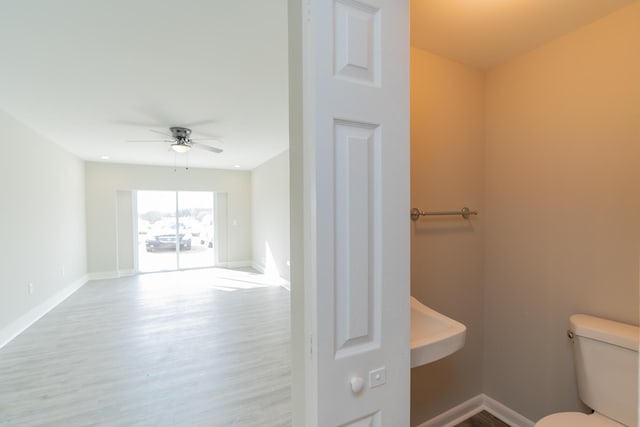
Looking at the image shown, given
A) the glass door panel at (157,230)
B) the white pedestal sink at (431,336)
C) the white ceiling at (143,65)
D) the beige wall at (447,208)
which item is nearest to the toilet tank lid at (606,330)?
the beige wall at (447,208)

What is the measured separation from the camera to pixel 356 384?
2.76 feet

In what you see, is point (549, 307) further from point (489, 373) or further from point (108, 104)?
point (108, 104)

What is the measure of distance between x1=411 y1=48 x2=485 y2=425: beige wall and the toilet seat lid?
1.82ft

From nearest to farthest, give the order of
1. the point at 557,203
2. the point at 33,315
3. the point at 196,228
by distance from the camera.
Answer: the point at 557,203, the point at 33,315, the point at 196,228

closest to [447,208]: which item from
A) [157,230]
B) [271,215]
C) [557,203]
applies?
[557,203]

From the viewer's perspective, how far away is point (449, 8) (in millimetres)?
1340

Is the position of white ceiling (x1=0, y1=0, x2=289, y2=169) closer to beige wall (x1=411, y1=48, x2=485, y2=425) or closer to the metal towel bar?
beige wall (x1=411, y1=48, x2=485, y2=425)

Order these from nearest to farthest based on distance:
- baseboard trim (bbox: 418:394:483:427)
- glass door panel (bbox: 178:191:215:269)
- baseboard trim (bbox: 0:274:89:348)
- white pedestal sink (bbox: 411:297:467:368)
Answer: white pedestal sink (bbox: 411:297:467:368)
baseboard trim (bbox: 418:394:483:427)
baseboard trim (bbox: 0:274:89:348)
glass door panel (bbox: 178:191:215:269)

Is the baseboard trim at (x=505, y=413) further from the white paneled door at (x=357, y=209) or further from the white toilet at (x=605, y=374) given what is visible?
the white paneled door at (x=357, y=209)

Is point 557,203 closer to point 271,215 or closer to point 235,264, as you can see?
point 271,215

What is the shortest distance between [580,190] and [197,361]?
320 centimetres

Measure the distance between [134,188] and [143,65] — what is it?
4.98 meters

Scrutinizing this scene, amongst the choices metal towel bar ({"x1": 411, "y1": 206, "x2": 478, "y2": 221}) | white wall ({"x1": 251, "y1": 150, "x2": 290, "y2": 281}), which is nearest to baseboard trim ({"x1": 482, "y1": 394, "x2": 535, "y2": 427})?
metal towel bar ({"x1": 411, "y1": 206, "x2": 478, "y2": 221})

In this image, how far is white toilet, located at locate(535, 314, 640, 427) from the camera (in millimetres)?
1228
